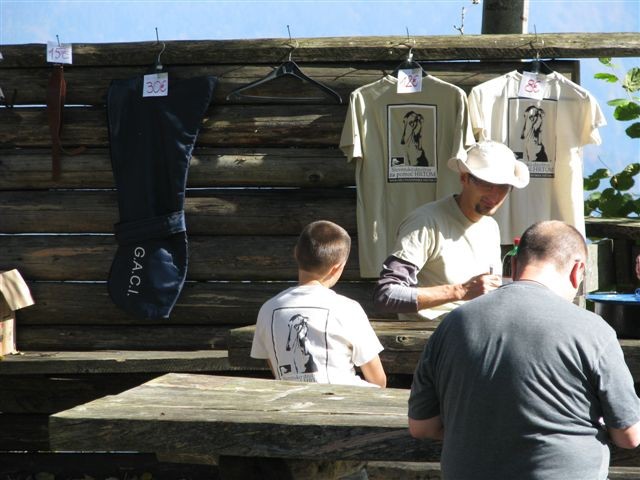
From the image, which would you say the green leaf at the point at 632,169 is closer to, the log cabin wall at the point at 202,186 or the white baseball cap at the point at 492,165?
the log cabin wall at the point at 202,186

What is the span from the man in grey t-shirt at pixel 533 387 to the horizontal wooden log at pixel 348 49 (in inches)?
157

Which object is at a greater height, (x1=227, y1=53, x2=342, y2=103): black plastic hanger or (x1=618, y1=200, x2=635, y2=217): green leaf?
(x1=227, y1=53, x2=342, y2=103): black plastic hanger

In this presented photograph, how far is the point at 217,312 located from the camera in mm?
7297

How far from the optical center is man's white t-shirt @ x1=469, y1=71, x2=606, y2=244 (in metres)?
6.84

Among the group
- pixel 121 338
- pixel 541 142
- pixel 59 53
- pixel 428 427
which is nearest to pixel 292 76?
pixel 59 53

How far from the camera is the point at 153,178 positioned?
715cm

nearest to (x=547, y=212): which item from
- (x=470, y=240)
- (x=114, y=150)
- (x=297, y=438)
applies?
(x=470, y=240)

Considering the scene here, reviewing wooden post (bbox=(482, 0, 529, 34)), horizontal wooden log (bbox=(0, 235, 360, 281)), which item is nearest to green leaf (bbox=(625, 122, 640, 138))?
wooden post (bbox=(482, 0, 529, 34))

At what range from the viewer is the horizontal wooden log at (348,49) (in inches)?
269

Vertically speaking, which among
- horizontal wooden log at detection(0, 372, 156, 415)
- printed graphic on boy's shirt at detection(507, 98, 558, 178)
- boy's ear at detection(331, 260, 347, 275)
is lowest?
horizontal wooden log at detection(0, 372, 156, 415)

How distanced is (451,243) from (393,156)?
1784mm

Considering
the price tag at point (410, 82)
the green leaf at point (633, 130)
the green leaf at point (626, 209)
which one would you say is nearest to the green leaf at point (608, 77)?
the green leaf at point (633, 130)

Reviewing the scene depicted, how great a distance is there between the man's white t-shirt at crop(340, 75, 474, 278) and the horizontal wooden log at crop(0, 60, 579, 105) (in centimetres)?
22

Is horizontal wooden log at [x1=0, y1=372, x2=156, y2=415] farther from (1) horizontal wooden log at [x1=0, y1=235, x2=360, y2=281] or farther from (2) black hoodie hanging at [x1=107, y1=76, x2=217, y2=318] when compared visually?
(1) horizontal wooden log at [x1=0, y1=235, x2=360, y2=281]
